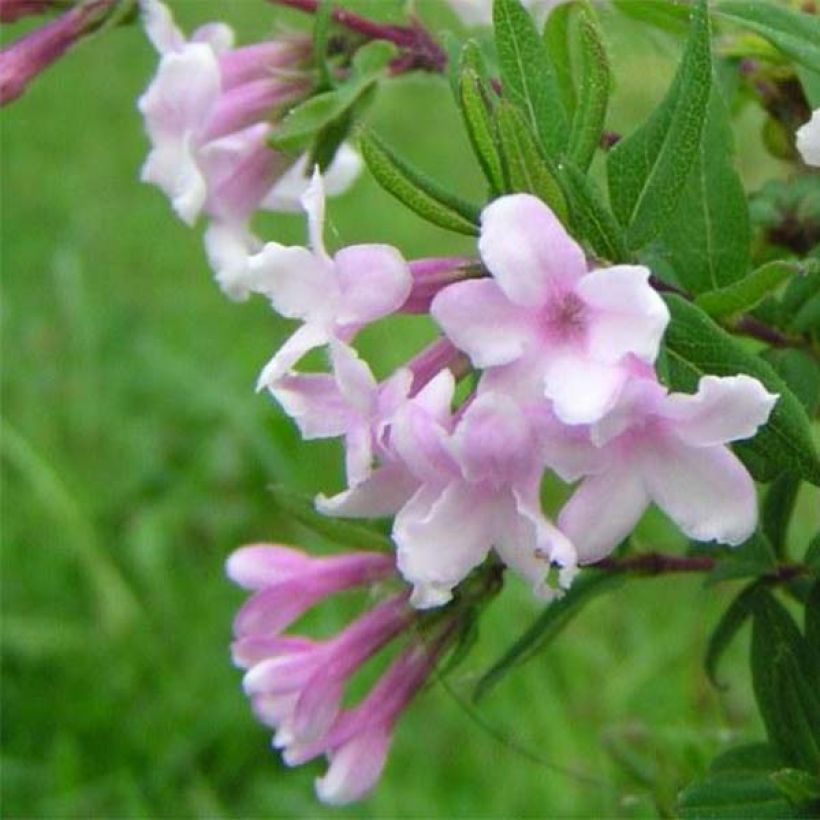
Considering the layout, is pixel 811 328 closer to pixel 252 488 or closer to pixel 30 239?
pixel 252 488

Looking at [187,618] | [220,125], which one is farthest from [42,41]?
[187,618]

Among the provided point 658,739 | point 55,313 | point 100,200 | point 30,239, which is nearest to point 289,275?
point 658,739

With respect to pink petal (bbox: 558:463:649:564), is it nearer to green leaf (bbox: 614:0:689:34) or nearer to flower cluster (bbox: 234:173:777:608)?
flower cluster (bbox: 234:173:777:608)

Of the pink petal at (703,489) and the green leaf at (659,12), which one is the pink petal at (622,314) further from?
the green leaf at (659,12)

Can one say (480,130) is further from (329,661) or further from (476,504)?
(329,661)

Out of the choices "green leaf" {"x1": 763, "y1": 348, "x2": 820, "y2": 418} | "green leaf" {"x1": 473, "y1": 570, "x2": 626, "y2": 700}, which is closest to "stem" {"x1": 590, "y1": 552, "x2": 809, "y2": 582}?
"green leaf" {"x1": 473, "y1": 570, "x2": 626, "y2": 700}
